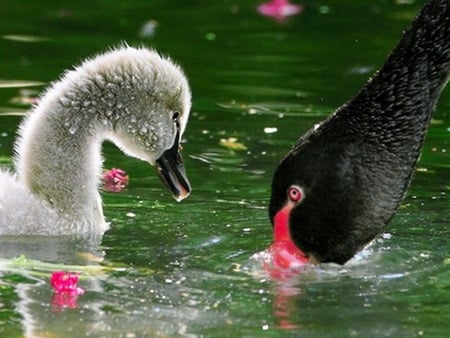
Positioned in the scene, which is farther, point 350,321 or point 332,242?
point 332,242

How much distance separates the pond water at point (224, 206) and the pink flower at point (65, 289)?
0.12 ft

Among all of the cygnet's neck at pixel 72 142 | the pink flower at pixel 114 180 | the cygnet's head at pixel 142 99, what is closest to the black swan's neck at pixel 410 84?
the cygnet's head at pixel 142 99

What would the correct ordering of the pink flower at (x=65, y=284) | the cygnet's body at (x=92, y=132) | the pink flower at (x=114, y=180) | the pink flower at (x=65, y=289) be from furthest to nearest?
the pink flower at (x=114, y=180)
the cygnet's body at (x=92, y=132)
the pink flower at (x=65, y=284)
the pink flower at (x=65, y=289)

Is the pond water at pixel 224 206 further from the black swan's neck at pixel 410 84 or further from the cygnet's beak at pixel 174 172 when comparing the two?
the black swan's neck at pixel 410 84

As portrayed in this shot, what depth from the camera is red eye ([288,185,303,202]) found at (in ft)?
25.9

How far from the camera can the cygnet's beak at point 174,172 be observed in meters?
9.12

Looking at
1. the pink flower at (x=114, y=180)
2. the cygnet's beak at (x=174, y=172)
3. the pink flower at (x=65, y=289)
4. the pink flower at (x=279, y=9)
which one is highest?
the pink flower at (x=279, y=9)

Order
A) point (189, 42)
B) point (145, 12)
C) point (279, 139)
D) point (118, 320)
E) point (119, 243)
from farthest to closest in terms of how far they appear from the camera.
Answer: point (145, 12)
point (189, 42)
point (279, 139)
point (119, 243)
point (118, 320)

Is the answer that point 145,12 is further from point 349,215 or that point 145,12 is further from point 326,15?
point 349,215

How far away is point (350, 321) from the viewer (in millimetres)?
7105

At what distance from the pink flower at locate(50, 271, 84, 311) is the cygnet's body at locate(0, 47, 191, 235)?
1236 mm

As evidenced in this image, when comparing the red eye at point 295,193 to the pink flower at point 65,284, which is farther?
the red eye at point 295,193

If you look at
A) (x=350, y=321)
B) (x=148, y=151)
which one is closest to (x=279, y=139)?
(x=148, y=151)

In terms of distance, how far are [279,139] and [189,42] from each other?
3.25 metres
